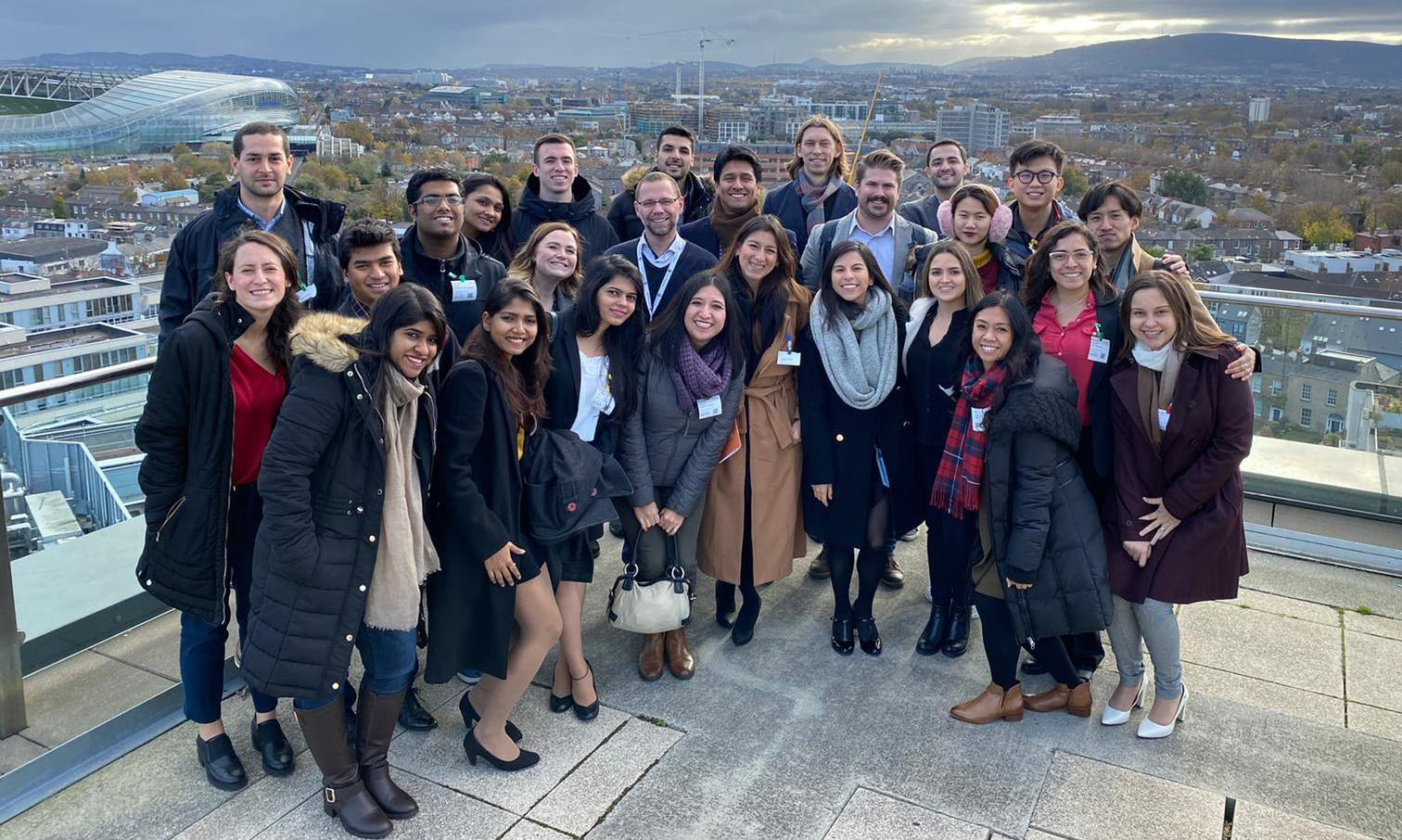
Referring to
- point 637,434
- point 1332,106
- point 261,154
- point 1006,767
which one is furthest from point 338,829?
point 1332,106

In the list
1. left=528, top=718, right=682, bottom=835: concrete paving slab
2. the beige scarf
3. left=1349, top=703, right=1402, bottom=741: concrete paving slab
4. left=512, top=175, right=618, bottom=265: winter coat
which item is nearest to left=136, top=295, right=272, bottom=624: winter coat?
the beige scarf

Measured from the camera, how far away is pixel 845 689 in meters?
4.21

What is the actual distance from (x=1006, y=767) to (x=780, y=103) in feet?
47.6

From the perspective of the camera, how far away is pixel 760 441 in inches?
178

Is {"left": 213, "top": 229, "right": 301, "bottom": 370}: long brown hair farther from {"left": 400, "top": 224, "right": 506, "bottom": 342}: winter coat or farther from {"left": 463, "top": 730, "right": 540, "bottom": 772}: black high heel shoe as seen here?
{"left": 463, "top": 730, "right": 540, "bottom": 772}: black high heel shoe

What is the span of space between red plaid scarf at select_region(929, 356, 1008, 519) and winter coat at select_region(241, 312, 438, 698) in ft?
7.30

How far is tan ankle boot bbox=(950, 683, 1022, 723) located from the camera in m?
3.96

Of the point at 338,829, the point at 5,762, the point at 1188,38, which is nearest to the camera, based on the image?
the point at 338,829

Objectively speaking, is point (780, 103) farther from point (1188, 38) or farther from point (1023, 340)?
point (1188, 38)

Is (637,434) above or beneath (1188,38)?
beneath

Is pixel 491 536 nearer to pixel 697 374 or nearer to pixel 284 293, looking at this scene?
pixel 284 293

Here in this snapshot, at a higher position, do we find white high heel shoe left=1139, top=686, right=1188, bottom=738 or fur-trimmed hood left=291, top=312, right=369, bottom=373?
fur-trimmed hood left=291, top=312, right=369, bottom=373

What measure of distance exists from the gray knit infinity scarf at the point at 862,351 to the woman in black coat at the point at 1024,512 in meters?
0.42

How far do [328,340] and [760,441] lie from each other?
6.79 feet
